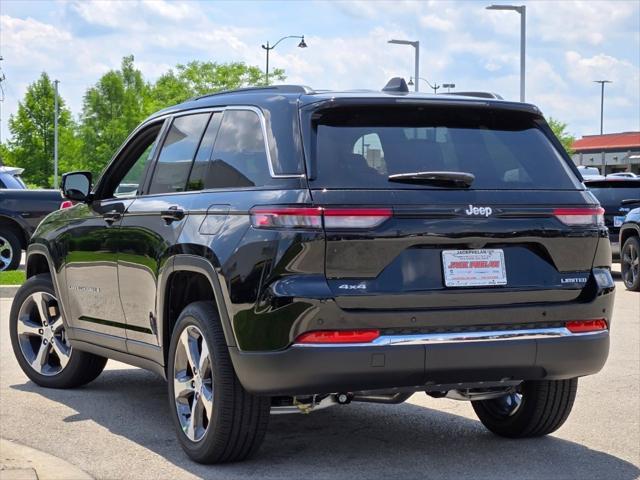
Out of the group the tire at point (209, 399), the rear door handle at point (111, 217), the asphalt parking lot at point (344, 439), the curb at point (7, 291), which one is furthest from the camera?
the curb at point (7, 291)

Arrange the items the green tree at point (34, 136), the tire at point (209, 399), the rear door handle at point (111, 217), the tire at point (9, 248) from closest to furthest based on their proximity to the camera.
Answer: the tire at point (209, 399) → the rear door handle at point (111, 217) → the tire at point (9, 248) → the green tree at point (34, 136)

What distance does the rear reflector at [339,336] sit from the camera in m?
5.54

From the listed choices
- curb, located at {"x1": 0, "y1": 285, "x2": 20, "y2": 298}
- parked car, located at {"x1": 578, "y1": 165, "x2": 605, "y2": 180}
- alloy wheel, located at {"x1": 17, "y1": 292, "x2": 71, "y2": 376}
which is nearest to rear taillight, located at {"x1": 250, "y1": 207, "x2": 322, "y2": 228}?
alloy wheel, located at {"x1": 17, "y1": 292, "x2": 71, "y2": 376}

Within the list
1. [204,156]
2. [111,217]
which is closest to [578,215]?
[204,156]

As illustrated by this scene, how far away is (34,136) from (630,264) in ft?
246

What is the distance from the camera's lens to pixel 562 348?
19.6 feet

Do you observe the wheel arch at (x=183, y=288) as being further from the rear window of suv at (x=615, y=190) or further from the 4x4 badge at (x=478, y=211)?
the rear window of suv at (x=615, y=190)

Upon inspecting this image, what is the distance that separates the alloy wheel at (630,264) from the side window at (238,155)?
12008mm

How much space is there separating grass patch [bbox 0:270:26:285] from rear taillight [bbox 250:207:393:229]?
1195 centimetres

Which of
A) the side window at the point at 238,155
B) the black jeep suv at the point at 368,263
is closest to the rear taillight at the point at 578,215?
the black jeep suv at the point at 368,263

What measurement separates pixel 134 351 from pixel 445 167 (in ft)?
7.58

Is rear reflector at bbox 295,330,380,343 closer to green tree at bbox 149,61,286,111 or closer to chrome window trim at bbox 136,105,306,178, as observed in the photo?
chrome window trim at bbox 136,105,306,178

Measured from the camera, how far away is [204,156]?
21.8 ft

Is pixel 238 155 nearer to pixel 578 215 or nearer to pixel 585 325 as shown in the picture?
pixel 578 215
